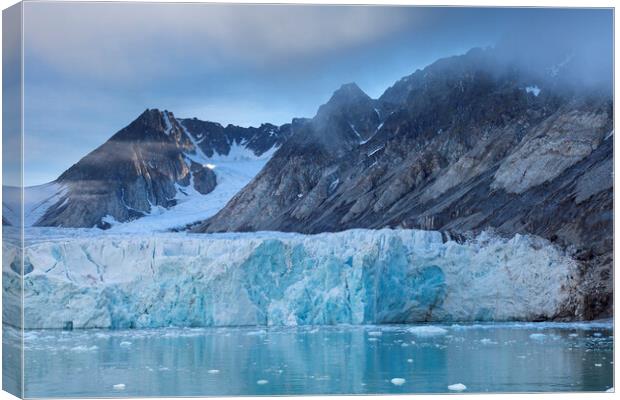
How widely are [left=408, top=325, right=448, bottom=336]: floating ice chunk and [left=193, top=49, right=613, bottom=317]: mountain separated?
276 cm

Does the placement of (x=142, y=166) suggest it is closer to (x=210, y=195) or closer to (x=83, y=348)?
(x=83, y=348)

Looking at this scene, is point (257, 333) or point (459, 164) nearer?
point (257, 333)

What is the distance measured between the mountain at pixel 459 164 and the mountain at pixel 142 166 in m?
1.62

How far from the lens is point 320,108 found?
2073 centimetres

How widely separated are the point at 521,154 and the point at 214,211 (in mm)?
9144

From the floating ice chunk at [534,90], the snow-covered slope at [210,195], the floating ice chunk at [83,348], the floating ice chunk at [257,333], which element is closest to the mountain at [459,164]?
the floating ice chunk at [534,90]

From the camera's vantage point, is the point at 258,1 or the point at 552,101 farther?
the point at 552,101

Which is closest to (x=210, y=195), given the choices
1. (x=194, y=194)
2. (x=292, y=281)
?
(x=194, y=194)

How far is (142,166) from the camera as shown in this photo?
2130 centimetres

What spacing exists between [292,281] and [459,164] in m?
17.6

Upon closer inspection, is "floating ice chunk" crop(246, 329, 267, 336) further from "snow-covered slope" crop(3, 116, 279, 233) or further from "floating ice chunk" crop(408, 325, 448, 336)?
"snow-covered slope" crop(3, 116, 279, 233)

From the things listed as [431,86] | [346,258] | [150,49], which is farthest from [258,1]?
[431,86]

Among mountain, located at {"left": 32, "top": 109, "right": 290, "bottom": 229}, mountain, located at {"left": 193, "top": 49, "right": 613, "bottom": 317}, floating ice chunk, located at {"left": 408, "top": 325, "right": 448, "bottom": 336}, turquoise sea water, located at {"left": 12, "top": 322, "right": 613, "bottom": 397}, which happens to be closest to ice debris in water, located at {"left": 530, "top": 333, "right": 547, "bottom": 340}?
turquoise sea water, located at {"left": 12, "top": 322, "right": 613, "bottom": 397}

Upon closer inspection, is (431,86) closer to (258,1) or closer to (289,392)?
(258,1)
